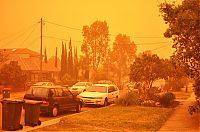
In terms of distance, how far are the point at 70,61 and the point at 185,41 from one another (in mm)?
64027

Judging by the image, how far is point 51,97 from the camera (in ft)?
63.1

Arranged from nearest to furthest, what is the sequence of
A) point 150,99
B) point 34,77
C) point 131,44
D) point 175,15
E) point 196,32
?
point 196,32 → point 175,15 → point 150,99 → point 34,77 → point 131,44

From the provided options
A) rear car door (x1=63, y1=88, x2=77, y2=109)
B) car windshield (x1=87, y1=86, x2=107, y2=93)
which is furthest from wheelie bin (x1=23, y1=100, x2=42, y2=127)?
car windshield (x1=87, y1=86, x2=107, y2=93)

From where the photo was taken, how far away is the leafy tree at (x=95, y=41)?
7357cm

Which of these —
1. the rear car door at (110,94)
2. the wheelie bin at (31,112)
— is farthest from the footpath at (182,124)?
the rear car door at (110,94)

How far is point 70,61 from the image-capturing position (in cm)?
7850

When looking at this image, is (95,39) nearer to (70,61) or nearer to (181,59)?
(70,61)

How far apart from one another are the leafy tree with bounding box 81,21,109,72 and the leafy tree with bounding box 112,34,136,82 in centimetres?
1014

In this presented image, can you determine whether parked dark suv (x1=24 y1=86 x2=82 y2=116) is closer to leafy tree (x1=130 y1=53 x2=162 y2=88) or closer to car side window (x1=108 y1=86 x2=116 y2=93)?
car side window (x1=108 y1=86 x2=116 y2=93)

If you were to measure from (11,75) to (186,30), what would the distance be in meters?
29.8

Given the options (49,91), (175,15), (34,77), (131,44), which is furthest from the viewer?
(131,44)

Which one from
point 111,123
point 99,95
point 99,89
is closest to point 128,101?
point 99,95

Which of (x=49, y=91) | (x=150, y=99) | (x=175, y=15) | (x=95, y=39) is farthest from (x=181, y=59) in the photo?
(x=95, y=39)

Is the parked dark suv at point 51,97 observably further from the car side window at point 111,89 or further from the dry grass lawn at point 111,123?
the car side window at point 111,89
